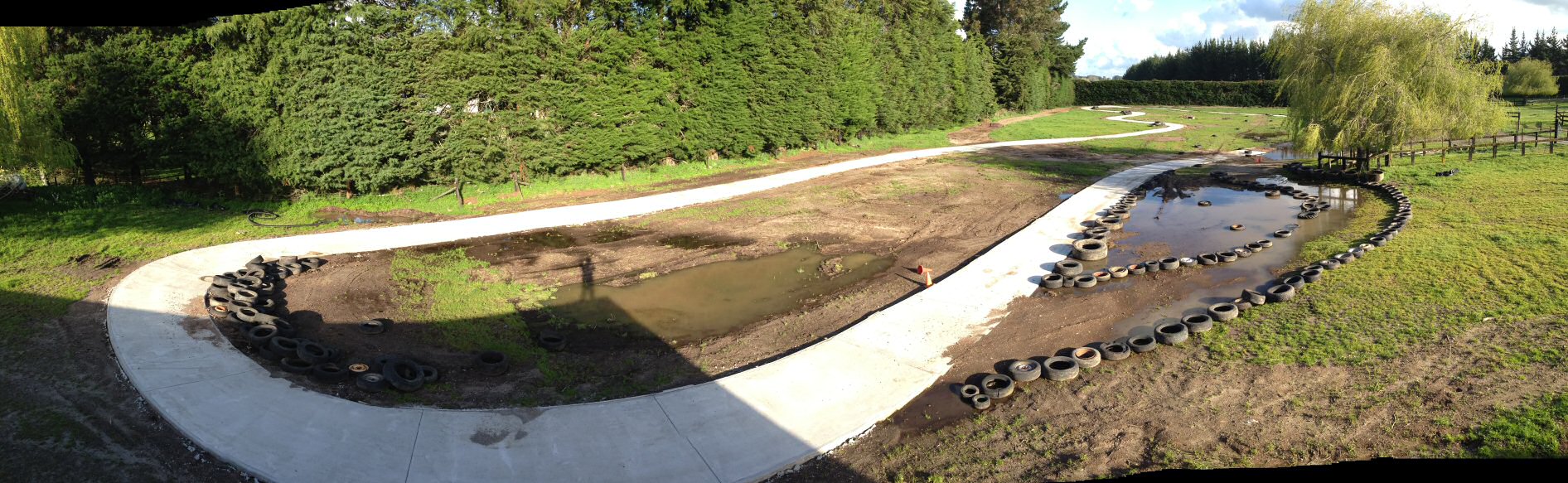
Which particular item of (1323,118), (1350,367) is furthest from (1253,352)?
(1323,118)

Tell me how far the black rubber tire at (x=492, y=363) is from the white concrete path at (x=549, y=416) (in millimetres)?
1097

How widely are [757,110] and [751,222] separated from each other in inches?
375

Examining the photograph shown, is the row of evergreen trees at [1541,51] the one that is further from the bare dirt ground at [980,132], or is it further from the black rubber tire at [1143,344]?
the black rubber tire at [1143,344]

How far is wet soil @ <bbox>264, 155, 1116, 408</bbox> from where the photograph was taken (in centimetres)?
916

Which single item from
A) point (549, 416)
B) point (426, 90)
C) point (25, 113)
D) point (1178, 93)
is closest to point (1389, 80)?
point (549, 416)

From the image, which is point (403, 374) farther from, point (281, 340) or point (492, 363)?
point (281, 340)

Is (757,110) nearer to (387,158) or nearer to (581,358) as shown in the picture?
(387,158)

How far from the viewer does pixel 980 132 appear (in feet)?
129

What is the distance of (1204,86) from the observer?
203 feet

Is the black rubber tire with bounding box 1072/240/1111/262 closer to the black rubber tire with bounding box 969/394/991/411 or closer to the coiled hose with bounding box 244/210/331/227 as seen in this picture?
the black rubber tire with bounding box 969/394/991/411

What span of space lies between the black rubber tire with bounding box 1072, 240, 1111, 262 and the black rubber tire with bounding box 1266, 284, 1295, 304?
301cm

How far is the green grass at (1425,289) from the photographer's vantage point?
29.4 feet

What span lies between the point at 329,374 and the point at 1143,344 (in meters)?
9.17

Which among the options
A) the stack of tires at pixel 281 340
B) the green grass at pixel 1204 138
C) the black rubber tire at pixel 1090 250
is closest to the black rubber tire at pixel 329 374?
the stack of tires at pixel 281 340
